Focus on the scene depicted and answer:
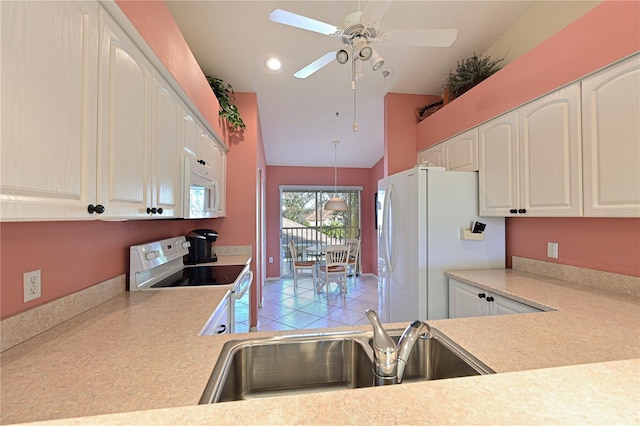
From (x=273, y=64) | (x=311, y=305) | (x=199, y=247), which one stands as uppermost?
(x=273, y=64)

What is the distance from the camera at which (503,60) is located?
8.03 feet

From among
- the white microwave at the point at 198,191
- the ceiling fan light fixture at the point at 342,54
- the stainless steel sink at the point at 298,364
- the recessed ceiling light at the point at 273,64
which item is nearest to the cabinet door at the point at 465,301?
the stainless steel sink at the point at 298,364

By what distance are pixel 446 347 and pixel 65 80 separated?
1.48 meters

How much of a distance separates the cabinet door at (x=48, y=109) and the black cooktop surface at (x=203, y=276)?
0.96 metres

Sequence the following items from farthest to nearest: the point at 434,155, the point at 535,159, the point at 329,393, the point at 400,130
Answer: the point at 400,130, the point at 434,155, the point at 535,159, the point at 329,393

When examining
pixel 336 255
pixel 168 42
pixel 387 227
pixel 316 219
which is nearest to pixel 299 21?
pixel 168 42

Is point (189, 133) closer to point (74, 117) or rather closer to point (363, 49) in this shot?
point (74, 117)

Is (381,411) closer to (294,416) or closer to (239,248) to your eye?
(294,416)

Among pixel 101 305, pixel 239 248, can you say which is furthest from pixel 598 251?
pixel 239 248

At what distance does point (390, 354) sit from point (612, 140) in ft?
5.39

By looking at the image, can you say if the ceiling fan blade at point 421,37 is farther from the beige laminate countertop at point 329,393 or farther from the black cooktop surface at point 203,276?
the black cooktop surface at point 203,276

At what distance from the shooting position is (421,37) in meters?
1.65

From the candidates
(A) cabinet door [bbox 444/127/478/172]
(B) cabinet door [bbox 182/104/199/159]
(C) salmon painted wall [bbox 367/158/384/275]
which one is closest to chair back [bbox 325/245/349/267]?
(C) salmon painted wall [bbox 367/158/384/275]

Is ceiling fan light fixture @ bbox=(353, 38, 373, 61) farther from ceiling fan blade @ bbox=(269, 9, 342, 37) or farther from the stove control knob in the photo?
the stove control knob
